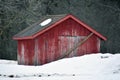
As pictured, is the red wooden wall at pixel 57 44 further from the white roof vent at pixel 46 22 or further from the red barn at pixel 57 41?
the white roof vent at pixel 46 22

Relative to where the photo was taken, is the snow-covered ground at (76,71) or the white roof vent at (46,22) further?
the white roof vent at (46,22)

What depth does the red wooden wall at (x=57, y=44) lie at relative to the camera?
3150 cm

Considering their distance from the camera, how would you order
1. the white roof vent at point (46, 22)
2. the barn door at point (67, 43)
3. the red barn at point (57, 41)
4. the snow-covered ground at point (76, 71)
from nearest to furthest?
the snow-covered ground at point (76, 71) < the red barn at point (57, 41) < the barn door at point (67, 43) < the white roof vent at point (46, 22)

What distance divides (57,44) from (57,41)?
250 mm

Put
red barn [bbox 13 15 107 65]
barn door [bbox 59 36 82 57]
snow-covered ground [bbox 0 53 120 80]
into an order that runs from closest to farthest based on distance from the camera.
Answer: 1. snow-covered ground [bbox 0 53 120 80]
2. red barn [bbox 13 15 107 65]
3. barn door [bbox 59 36 82 57]

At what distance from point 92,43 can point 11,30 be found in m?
22.8

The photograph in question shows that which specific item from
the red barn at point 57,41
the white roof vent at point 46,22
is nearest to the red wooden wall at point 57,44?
the red barn at point 57,41

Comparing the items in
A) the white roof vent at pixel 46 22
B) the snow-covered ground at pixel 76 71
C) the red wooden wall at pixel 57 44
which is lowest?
the snow-covered ground at pixel 76 71

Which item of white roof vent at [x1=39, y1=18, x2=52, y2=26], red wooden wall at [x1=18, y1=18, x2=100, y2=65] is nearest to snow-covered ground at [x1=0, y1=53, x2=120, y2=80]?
red wooden wall at [x1=18, y1=18, x2=100, y2=65]

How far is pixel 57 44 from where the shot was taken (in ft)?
106

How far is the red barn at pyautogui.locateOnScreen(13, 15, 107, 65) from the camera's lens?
31484 millimetres

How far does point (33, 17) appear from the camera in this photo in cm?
5216

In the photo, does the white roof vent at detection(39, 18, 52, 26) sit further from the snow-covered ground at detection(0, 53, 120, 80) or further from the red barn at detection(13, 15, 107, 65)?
the snow-covered ground at detection(0, 53, 120, 80)

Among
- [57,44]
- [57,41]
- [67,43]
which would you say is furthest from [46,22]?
[67,43]
